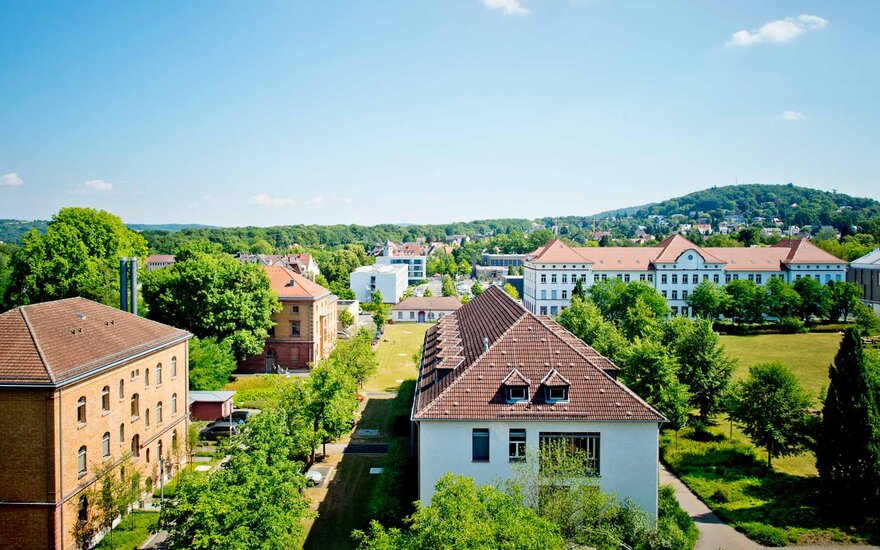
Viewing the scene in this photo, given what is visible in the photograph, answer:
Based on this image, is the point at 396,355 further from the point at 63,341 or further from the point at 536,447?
the point at 536,447

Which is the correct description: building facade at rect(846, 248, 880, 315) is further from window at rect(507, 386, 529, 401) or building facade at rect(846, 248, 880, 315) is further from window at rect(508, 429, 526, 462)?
window at rect(508, 429, 526, 462)

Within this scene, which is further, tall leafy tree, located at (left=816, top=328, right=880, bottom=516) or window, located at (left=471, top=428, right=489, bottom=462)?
tall leafy tree, located at (left=816, top=328, right=880, bottom=516)

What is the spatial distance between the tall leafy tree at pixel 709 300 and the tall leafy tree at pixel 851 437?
55.4 m

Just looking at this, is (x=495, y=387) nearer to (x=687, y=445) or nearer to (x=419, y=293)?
(x=687, y=445)

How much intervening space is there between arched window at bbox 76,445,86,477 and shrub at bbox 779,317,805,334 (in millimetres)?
81634

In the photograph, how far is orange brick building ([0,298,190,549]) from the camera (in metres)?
20.5

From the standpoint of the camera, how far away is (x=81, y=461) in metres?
22.3

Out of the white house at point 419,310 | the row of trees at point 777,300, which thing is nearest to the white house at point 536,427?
Answer: the row of trees at point 777,300

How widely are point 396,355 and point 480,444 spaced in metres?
45.1

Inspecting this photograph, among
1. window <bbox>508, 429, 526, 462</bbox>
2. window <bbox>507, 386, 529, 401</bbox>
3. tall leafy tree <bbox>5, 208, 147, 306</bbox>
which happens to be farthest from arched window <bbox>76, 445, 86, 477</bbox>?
tall leafy tree <bbox>5, 208, 147, 306</bbox>

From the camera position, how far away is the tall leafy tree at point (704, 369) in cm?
3688

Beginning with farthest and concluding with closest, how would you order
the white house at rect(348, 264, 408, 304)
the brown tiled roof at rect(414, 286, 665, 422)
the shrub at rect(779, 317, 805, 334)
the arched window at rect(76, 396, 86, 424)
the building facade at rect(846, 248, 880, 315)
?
the white house at rect(348, 264, 408, 304) → the building facade at rect(846, 248, 880, 315) → the shrub at rect(779, 317, 805, 334) → the arched window at rect(76, 396, 86, 424) → the brown tiled roof at rect(414, 286, 665, 422)

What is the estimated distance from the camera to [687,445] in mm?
34188

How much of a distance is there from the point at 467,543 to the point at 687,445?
85.5ft
